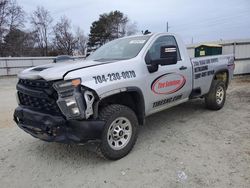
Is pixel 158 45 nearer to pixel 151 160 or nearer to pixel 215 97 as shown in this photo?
pixel 151 160

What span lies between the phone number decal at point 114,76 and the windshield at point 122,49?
47 centimetres

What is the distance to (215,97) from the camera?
6195 mm

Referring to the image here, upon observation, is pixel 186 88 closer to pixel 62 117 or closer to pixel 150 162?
pixel 150 162

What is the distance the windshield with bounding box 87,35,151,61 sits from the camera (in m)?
4.37

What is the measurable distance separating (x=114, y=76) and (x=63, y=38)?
5025 centimetres

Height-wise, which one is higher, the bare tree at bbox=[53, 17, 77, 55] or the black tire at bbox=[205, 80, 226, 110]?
the bare tree at bbox=[53, 17, 77, 55]

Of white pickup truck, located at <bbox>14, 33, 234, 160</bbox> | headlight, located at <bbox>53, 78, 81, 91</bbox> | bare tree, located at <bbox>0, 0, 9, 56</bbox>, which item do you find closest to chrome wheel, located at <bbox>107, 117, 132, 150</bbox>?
white pickup truck, located at <bbox>14, 33, 234, 160</bbox>

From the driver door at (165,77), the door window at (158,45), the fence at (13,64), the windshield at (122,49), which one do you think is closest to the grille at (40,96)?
the windshield at (122,49)

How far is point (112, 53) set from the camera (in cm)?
476

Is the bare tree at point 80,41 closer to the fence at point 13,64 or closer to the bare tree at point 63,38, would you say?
the bare tree at point 63,38

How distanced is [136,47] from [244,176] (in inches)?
104

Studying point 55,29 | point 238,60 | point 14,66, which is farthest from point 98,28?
point 238,60

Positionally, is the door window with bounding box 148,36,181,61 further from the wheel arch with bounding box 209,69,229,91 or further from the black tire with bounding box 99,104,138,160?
the wheel arch with bounding box 209,69,229,91

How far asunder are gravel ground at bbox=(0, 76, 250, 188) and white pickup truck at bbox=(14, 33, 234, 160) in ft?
1.32
